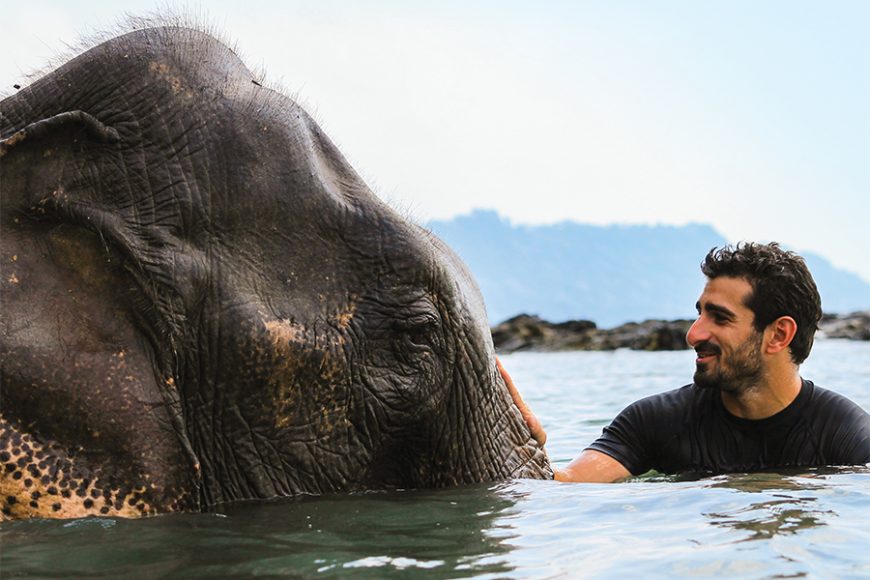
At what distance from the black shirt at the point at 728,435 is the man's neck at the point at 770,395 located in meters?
0.04

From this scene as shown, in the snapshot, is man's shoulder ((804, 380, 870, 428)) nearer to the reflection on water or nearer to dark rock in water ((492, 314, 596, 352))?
the reflection on water

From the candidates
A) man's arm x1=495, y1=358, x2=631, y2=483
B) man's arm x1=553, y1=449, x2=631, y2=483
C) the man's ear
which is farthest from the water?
the man's ear

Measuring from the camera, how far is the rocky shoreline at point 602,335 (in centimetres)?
3794

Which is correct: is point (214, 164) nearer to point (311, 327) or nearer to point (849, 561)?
point (311, 327)

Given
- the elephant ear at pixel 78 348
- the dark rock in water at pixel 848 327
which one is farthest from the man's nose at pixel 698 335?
the dark rock in water at pixel 848 327

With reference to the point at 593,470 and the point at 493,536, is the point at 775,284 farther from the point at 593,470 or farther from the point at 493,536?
the point at 493,536

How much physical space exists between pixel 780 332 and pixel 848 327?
38367 millimetres

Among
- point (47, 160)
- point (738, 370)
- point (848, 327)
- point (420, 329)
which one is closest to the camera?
point (47, 160)

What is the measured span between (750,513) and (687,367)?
20893 millimetres

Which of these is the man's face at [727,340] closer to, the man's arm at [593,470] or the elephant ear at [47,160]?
the man's arm at [593,470]

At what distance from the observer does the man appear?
7297 mm

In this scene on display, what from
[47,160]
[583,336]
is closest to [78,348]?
[47,160]

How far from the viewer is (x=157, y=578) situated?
389cm

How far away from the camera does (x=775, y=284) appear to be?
743 centimetres
